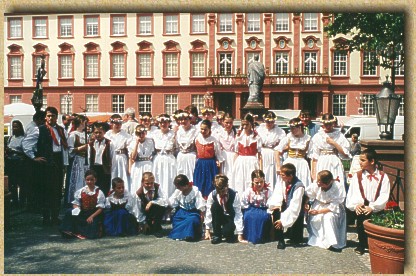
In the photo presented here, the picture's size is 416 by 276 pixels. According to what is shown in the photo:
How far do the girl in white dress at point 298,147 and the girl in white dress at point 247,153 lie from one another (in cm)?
41

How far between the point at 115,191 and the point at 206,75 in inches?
409

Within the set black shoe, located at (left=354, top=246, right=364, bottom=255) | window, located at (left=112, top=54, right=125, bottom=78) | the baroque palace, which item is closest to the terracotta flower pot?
black shoe, located at (left=354, top=246, right=364, bottom=255)

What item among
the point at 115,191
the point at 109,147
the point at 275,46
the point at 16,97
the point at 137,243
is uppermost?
the point at 275,46

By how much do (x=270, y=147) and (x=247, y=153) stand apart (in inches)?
21.5

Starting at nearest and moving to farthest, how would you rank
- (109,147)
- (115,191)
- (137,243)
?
(137,243), (115,191), (109,147)

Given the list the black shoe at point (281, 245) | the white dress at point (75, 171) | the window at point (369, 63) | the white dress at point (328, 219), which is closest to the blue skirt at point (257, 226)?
the black shoe at point (281, 245)

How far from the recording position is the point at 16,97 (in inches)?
360

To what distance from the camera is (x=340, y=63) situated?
14828mm

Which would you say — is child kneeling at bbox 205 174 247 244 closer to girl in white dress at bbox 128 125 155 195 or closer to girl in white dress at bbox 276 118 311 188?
girl in white dress at bbox 276 118 311 188

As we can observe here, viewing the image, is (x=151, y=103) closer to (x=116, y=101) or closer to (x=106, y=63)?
(x=116, y=101)

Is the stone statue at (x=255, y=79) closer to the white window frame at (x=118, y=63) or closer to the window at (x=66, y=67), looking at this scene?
the white window frame at (x=118, y=63)

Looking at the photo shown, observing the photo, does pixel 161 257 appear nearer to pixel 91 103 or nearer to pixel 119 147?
pixel 119 147

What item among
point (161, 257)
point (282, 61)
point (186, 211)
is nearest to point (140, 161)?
point (186, 211)

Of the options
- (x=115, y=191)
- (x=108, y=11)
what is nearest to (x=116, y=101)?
(x=115, y=191)
